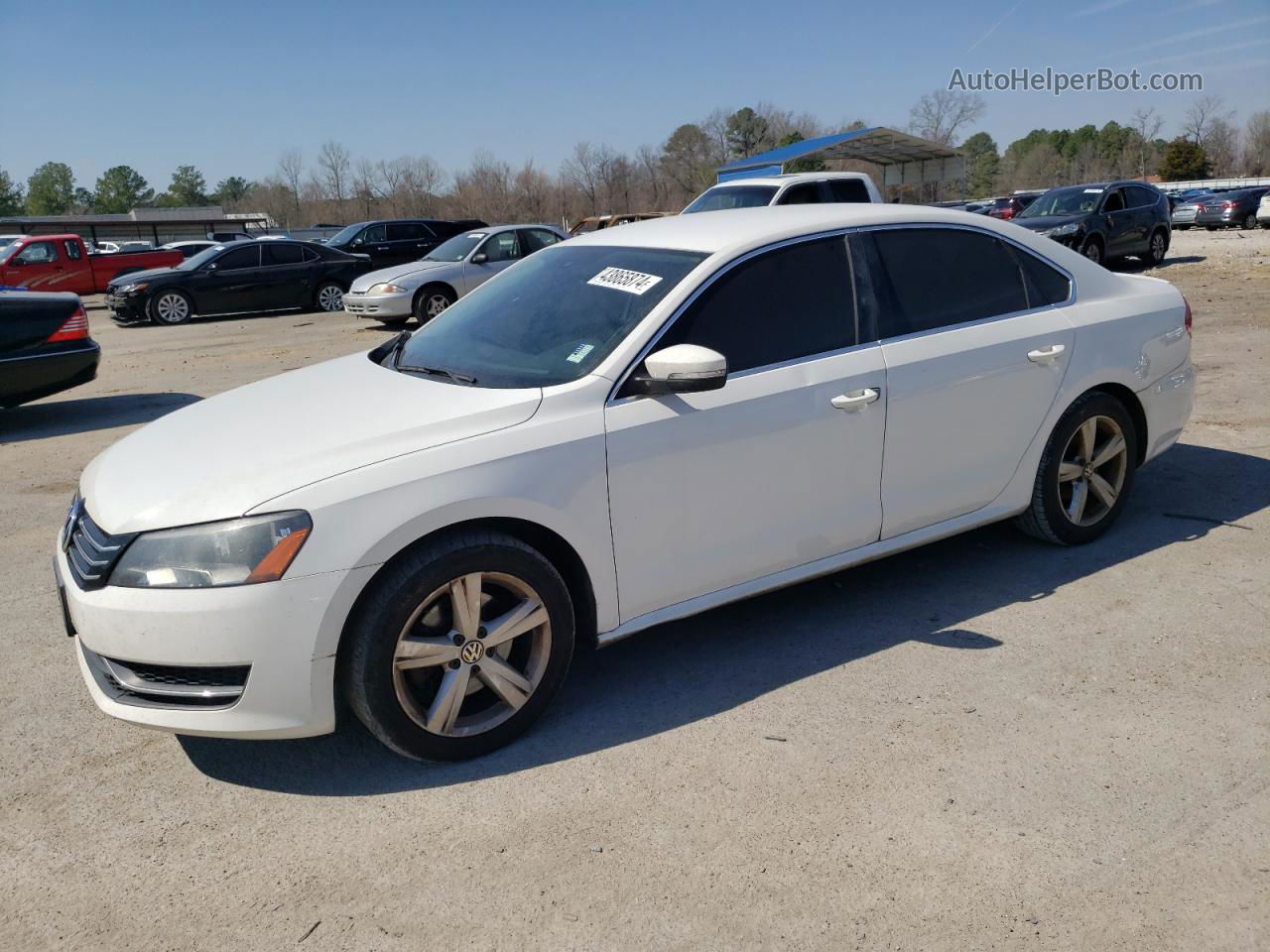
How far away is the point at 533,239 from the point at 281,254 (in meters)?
5.98

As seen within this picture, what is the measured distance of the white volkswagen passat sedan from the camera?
3016mm

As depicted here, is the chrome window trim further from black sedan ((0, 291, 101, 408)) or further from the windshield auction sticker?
black sedan ((0, 291, 101, 408))

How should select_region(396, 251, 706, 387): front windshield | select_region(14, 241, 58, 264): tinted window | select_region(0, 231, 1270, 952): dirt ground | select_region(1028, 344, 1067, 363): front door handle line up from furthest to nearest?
select_region(14, 241, 58, 264): tinted window < select_region(1028, 344, 1067, 363): front door handle < select_region(396, 251, 706, 387): front windshield < select_region(0, 231, 1270, 952): dirt ground

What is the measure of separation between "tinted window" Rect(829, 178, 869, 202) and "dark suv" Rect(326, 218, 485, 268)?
37.5 ft

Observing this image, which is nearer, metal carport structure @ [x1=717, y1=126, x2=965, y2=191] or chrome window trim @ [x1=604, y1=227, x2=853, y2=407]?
chrome window trim @ [x1=604, y1=227, x2=853, y2=407]

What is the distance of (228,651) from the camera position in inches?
116

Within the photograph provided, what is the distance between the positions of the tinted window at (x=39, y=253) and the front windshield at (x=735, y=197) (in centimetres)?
1551

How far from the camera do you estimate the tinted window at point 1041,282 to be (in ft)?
15.0

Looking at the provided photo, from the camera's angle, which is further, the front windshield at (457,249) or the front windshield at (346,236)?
the front windshield at (346,236)

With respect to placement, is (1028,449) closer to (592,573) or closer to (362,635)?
(592,573)

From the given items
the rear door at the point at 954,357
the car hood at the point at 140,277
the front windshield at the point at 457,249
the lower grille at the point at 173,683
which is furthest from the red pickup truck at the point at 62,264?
the rear door at the point at 954,357

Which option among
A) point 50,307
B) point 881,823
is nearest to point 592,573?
point 881,823

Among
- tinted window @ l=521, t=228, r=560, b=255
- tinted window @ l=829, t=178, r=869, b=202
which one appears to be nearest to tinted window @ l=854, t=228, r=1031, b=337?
tinted window @ l=829, t=178, r=869, b=202

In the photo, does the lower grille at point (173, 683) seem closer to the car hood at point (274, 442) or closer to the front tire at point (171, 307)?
the car hood at point (274, 442)
